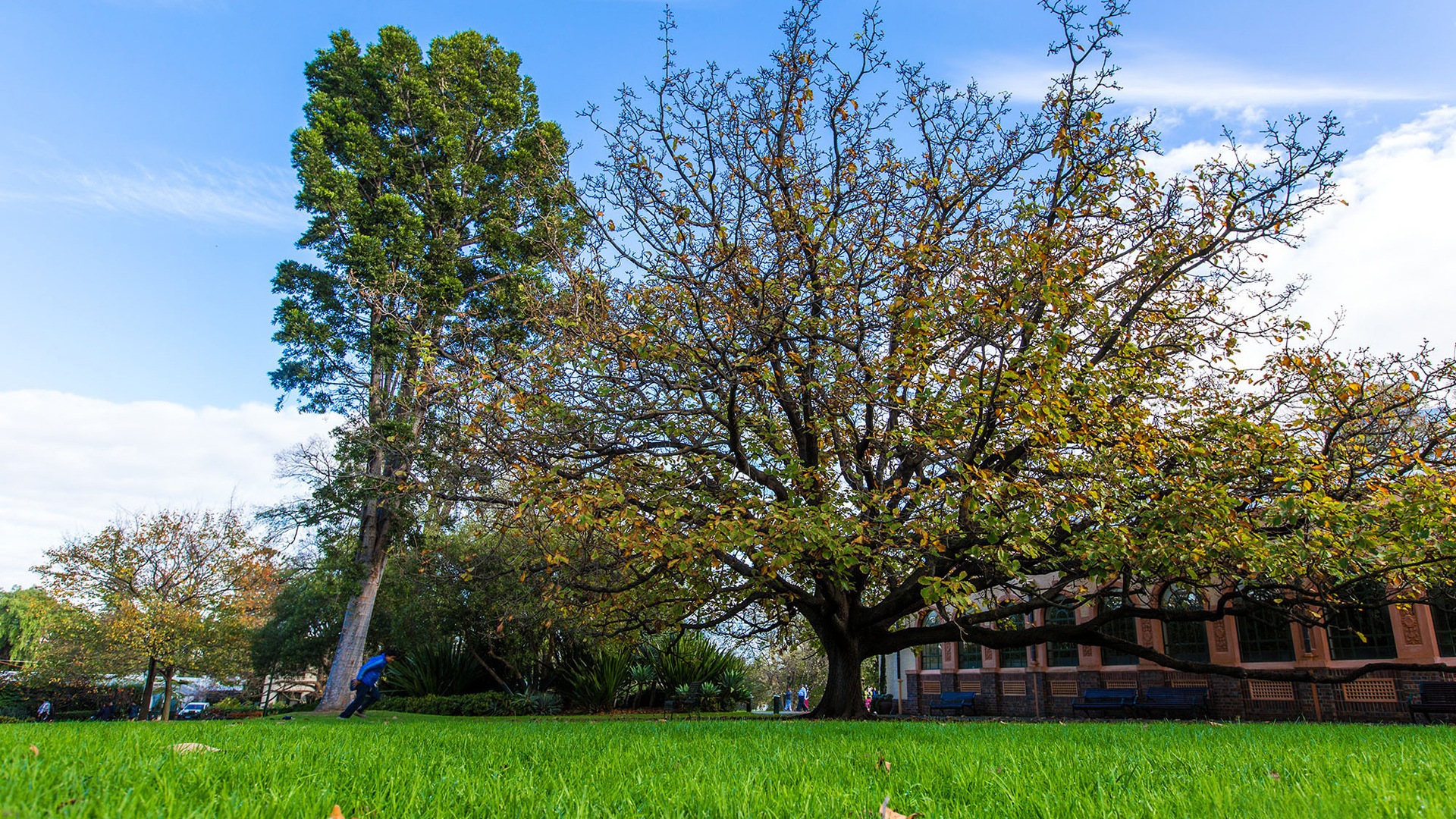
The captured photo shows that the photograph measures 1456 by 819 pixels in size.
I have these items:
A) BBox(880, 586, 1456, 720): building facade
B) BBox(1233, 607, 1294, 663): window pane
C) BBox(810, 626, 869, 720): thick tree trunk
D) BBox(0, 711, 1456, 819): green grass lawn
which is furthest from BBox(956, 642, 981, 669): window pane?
BBox(0, 711, 1456, 819): green grass lawn

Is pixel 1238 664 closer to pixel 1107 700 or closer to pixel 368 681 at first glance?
pixel 1107 700

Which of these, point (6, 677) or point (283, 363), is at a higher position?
point (283, 363)

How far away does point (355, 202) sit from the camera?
19984 mm

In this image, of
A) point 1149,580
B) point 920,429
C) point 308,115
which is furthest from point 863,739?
point 308,115

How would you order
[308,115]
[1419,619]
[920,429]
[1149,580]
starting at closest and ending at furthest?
[920,429]
[1149,580]
[1419,619]
[308,115]

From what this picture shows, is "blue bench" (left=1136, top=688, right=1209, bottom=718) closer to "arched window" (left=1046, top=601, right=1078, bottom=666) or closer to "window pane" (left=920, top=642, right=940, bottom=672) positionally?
"arched window" (left=1046, top=601, right=1078, bottom=666)

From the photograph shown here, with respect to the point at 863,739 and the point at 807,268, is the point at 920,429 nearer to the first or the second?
the point at 807,268

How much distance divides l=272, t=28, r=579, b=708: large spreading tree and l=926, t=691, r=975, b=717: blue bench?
69.5ft

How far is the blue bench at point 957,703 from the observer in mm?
29016

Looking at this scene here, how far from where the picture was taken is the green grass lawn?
8.54 ft

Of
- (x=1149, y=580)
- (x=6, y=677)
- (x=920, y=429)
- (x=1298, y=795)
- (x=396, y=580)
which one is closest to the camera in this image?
(x=1298, y=795)

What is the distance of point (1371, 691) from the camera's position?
2048cm

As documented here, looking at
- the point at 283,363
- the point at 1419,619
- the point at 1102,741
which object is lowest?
the point at 1102,741

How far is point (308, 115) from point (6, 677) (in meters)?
32.5
